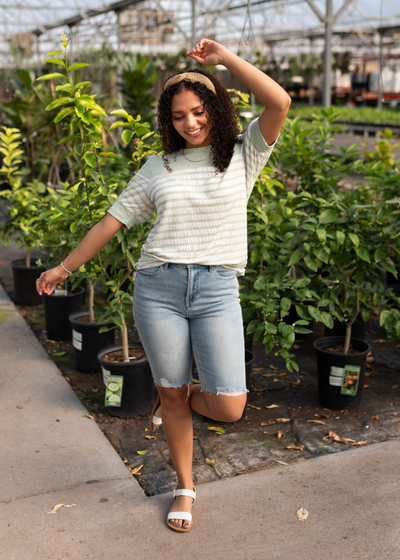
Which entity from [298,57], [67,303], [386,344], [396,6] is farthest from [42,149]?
[298,57]

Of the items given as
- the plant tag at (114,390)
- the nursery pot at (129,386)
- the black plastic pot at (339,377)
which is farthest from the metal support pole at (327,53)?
the plant tag at (114,390)

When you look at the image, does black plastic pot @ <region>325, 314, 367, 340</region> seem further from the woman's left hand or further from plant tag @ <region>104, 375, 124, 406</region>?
the woman's left hand

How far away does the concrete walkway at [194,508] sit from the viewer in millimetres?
2090

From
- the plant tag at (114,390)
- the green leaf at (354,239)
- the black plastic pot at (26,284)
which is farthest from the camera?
the black plastic pot at (26,284)

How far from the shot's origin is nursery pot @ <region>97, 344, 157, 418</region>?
312 centimetres

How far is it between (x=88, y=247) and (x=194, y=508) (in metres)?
1.11

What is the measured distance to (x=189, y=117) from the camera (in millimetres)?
1930

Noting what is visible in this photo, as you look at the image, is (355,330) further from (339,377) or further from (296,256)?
(296,256)

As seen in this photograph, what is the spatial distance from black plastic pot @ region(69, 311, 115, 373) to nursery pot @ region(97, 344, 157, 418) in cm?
49

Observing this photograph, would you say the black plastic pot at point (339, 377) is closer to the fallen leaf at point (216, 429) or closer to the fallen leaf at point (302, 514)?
the fallen leaf at point (216, 429)

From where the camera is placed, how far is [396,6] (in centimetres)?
1228

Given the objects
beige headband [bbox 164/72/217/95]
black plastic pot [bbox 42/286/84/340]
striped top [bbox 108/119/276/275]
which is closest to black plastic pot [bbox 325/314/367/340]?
black plastic pot [bbox 42/286/84/340]

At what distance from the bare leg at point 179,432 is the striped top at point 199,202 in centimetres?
50

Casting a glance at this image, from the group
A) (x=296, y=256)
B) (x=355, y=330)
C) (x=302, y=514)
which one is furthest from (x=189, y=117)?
(x=355, y=330)
